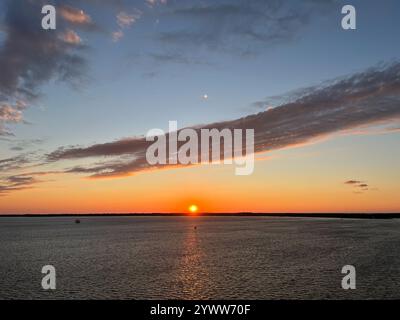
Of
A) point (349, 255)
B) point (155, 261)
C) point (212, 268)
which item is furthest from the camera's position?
point (349, 255)

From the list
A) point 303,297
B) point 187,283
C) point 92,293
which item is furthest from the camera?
point 187,283

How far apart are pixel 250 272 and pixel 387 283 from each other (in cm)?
1583

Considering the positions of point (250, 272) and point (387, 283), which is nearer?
point (387, 283)

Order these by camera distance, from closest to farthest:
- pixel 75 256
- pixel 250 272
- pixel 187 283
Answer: pixel 187 283 < pixel 250 272 < pixel 75 256

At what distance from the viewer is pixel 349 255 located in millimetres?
64688

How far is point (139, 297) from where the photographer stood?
116 feet

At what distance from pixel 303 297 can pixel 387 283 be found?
36.1 feet

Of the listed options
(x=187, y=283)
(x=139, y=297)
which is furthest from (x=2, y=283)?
(x=187, y=283)

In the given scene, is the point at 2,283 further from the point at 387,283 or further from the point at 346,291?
the point at 387,283

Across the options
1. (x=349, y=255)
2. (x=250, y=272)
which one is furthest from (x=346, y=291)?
(x=349, y=255)

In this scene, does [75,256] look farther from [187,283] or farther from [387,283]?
[387,283]
